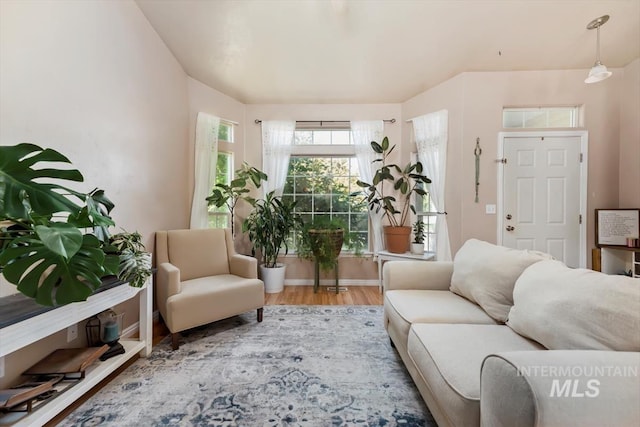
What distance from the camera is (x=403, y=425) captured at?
1343 mm

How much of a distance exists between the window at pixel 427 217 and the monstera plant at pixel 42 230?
3384 millimetres

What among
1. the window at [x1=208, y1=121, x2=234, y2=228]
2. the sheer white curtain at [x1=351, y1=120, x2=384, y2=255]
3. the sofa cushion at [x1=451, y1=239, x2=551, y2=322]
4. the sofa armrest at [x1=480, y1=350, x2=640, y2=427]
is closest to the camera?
the sofa armrest at [x1=480, y1=350, x2=640, y2=427]

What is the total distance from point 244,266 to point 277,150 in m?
1.84

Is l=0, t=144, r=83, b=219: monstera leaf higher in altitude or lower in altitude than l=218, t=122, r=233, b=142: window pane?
lower

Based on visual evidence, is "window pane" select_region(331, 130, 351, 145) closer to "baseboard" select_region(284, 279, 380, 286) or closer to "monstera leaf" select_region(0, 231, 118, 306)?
"baseboard" select_region(284, 279, 380, 286)

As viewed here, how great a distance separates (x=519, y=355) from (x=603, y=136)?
3.74 meters

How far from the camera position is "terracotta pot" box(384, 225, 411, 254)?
3.46 meters

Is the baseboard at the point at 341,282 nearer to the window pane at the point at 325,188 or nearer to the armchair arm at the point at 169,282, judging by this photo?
the window pane at the point at 325,188

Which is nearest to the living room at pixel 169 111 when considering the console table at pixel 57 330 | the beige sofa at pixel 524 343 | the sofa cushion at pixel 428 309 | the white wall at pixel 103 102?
the white wall at pixel 103 102

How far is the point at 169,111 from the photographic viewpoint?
287 cm

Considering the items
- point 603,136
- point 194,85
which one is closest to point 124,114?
point 194,85

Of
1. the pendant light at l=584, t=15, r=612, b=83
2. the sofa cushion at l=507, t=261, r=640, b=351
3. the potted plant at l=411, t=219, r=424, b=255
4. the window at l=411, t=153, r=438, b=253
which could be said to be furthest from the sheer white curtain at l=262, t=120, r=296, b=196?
the pendant light at l=584, t=15, r=612, b=83

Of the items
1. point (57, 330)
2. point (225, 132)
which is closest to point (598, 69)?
point (225, 132)

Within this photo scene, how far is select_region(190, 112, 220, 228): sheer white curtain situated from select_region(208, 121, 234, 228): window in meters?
0.19
